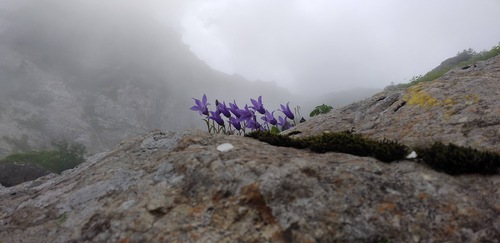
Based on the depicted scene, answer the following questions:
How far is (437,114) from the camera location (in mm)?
6410

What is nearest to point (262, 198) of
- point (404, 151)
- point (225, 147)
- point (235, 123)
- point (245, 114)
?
point (225, 147)

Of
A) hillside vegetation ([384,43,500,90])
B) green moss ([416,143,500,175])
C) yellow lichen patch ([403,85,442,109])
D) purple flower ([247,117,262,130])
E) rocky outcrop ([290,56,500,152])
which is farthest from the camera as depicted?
hillside vegetation ([384,43,500,90])

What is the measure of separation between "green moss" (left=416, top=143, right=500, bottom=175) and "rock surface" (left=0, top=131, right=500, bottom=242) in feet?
0.29

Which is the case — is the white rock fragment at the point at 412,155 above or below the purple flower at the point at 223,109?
below

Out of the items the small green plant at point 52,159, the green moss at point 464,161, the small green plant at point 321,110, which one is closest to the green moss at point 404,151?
the green moss at point 464,161

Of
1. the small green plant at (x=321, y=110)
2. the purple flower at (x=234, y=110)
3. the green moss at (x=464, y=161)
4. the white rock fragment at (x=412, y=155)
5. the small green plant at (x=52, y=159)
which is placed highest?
the small green plant at (x=52, y=159)

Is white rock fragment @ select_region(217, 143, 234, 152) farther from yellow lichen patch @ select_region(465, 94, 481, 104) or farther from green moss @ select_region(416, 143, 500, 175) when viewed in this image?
yellow lichen patch @ select_region(465, 94, 481, 104)

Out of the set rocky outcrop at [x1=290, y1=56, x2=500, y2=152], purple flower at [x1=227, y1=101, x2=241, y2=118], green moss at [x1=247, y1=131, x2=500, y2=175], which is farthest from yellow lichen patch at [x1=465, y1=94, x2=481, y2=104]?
purple flower at [x1=227, y1=101, x2=241, y2=118]

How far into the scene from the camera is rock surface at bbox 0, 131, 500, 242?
3840mm

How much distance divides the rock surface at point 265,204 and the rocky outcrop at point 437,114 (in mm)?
1222

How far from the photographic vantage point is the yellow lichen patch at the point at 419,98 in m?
6.91

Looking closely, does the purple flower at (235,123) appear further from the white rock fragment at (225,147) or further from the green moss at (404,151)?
the white rock fragment at (225,147)

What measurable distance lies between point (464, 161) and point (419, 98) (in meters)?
3.04

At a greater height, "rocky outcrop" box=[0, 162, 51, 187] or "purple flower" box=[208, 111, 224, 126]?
"rocky outcrop" box=[0, 162, 51, 187]
